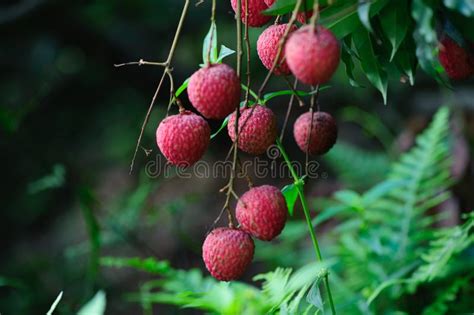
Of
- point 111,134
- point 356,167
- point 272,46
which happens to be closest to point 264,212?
point 272,46

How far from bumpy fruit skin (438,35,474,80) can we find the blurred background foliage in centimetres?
99

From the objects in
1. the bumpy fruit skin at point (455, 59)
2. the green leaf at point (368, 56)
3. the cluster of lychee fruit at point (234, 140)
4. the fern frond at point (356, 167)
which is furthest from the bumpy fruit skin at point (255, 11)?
the fern frond at point (356, 167)

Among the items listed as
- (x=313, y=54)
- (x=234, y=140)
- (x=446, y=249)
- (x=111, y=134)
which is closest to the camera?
(x=313, y=54)

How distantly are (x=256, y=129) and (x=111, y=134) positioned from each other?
2.04 meters

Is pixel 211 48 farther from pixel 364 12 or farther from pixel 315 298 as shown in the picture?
pixel 315 298

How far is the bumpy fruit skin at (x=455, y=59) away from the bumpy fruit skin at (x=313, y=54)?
0.70 ft

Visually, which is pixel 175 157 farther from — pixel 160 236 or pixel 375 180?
pixel 160 236

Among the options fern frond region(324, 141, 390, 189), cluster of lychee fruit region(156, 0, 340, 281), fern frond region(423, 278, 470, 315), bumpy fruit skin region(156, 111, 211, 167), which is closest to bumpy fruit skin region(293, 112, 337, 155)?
cluster of lychee fruit region(156, 0, 340, 281)

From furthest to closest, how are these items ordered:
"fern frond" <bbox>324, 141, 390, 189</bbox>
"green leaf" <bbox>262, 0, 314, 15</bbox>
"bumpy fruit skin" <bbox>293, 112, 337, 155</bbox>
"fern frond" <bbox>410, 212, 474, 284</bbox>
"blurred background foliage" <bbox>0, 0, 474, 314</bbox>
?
"blurred background foliage" <bbox>0, 0, 474, 314</bbox>, "fern frond" <bbox>324, 141, 390, 189</bbox>, "fern frond" <bbox>410, 212, 474, 284</bbox>, "bumpy fruit skin" <bbox>293, 112, 337, 155</bbox>, "green leaf" <bbox>262, 0, 314, 15</bbox>

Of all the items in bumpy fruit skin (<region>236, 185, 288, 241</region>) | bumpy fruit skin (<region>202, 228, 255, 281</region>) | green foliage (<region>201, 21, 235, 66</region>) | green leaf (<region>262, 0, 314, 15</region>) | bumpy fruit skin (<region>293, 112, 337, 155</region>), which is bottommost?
bumpy fruit skin (<region>202, 228, 255, 281</region>)

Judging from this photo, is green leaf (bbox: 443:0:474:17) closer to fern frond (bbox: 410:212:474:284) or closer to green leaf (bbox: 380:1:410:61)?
green leaf (bbox: 380:1:410:61)

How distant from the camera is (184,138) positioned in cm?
69

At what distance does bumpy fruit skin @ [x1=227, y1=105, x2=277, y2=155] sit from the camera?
693 millimetres

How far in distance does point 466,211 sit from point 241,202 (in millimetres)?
856
